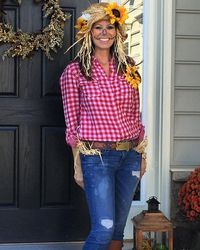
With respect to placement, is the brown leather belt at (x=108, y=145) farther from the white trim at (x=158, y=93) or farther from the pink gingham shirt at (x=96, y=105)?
the white trim at (x=158, y=93)

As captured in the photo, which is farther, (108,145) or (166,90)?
(166,90)

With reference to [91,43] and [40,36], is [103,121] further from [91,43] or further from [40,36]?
[40,36]

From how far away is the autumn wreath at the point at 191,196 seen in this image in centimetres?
365

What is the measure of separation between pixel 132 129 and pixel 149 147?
0.88m

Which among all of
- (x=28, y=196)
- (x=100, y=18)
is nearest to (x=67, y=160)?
(x=28, y=196)

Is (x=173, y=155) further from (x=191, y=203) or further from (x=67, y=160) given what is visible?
(x=67, y=160)

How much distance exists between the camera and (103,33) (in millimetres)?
3074

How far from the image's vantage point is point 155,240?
378cm

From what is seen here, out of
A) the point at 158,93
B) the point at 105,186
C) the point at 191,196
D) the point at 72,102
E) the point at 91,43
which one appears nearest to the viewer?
the point at 105,186

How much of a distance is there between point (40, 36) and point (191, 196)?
1.55 meters

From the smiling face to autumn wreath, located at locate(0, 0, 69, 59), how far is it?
686 millimetres

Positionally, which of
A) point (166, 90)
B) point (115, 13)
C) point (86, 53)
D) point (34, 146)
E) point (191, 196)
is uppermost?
point (115, 13)

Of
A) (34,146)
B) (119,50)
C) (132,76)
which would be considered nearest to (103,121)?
(132,76)

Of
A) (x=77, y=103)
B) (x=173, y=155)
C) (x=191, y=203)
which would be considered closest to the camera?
(x=77, y=103)
